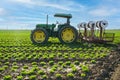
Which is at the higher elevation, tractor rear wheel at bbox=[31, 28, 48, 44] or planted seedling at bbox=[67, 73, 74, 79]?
tractor rear wheel at bbox=[31, 28, 48, 44]

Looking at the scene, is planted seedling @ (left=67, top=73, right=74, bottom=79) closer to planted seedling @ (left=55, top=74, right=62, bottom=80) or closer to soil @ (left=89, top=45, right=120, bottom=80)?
planted seedling @ (left=55, top=74, right=62, bottom=80)

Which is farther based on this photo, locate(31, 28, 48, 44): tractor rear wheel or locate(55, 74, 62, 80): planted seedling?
locate(31, 28, 48, 44): tractor rear wheel

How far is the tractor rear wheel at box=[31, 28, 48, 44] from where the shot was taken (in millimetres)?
20817

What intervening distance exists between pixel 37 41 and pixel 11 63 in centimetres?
867

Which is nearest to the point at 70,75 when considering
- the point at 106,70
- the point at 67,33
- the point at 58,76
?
the point at 58,76

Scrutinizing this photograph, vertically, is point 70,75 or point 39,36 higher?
point 39,36

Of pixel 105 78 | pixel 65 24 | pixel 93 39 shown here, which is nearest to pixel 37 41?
pixel 65 24

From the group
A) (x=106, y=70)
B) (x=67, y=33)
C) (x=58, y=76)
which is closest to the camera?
(x=58, y=76)

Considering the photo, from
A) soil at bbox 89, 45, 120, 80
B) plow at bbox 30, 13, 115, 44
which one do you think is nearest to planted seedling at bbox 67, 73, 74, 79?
soil at bbox 89, 45, 120, 80

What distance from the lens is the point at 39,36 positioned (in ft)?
69.1

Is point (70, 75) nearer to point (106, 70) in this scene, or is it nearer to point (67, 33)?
point (106, 70)

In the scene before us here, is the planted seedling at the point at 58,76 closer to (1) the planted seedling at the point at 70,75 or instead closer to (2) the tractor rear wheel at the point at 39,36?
(1) the planted seedling at the point at 70,75

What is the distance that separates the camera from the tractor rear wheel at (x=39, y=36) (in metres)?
20.8

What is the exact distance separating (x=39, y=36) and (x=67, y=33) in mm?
2194
